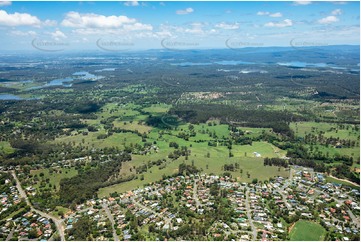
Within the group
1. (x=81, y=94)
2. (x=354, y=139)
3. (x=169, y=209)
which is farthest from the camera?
(x=81, y=94)

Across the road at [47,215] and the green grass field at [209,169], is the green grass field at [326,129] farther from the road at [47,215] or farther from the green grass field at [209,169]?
the road at [47,215]

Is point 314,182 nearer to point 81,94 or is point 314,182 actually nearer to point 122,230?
point 122,230

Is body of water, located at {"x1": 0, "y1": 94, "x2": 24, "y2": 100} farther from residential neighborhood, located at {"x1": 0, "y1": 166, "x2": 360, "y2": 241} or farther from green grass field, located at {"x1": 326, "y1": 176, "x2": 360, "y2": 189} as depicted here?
green grass field, located at {"x1": 326, "y1": 176, "x2": 360, "y2": 189}

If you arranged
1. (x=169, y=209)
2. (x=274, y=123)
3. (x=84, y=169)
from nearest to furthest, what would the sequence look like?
(x=169, y=209), (x=84, y=169), (x=274, y=123)

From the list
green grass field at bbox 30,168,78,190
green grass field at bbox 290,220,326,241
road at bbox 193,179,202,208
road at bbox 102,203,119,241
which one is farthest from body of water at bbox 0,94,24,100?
green grass field at bbox 290,220,326,241

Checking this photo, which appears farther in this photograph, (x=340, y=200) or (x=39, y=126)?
(x=39, y=126)

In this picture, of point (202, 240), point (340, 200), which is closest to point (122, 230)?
point (202, 240)

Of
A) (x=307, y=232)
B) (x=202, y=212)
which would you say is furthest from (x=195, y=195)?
(x=307, y=232)
